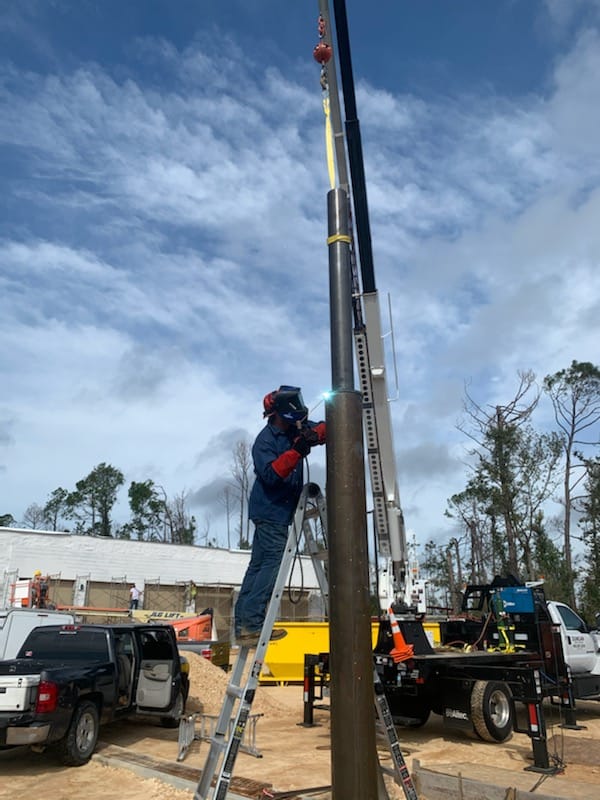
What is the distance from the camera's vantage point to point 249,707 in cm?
456

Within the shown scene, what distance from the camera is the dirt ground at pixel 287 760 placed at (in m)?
6.86

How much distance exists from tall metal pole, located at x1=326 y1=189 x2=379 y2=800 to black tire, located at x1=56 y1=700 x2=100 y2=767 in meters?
5.73

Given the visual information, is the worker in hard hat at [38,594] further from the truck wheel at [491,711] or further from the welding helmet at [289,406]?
the welding helmet at [289,406]

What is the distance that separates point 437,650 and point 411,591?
1.03m

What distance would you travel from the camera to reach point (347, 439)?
158 inches

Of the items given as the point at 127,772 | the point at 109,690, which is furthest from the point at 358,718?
the point at 109,690

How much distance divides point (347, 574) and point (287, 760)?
5964mm

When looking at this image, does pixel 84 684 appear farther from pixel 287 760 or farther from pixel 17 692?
pixel 287 760

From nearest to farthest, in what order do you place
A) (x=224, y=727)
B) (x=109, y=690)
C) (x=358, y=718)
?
(x=358, y=718) < (x=224, y=727) < (x=109, y=690)

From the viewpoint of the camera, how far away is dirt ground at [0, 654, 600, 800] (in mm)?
6855

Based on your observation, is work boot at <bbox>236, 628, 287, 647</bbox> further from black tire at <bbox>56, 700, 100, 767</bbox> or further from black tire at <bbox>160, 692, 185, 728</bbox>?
black tire at <bbox>160, 692, 185, 728</bbox>

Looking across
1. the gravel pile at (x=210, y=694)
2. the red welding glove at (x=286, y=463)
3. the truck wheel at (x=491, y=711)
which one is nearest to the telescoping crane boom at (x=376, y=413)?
the truck wheel at (x=491, y=711)

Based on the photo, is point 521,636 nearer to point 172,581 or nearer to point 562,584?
point 562,584

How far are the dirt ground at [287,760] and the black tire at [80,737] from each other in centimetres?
11
